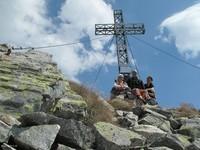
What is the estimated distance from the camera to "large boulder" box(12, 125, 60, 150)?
9.23 meters

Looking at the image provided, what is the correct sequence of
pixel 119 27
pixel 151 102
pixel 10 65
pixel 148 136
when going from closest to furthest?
pixel 148 136 < pixel 10 65 < pixel 151 102 < pixel 119 27

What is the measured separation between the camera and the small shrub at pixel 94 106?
12.7m

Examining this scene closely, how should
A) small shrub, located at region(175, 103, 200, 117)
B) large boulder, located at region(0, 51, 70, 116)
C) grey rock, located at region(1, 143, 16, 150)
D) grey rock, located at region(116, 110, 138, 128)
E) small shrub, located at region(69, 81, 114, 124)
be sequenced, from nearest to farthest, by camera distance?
grey rock, located at region(1, 143, 16, 150) < large boulder, located at region(0, 51, 70, 116) < small shrub, located at region(69, 81, 114, 124) < grey rock, located at region(116, 110, 138, 128) < small shrub, located at region(175, 103, 200, 117)

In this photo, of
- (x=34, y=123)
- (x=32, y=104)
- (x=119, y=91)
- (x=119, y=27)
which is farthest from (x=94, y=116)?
(x=119, y=27)

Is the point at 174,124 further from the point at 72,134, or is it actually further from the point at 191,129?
the point at 72,134

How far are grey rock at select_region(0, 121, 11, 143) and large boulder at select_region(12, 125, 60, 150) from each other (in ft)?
0.36

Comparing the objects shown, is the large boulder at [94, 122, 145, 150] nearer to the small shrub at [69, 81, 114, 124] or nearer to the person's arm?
the small shrub at [69, 81, 114, 124]

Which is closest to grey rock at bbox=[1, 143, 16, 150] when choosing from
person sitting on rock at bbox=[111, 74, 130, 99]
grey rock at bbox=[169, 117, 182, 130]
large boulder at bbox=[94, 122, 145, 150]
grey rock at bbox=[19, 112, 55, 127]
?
grey rock at bbox=[19, 112, 55, 127]

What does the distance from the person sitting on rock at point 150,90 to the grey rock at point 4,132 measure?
10.6 meters

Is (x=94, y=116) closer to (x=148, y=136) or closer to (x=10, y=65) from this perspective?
(x=148, y=136)

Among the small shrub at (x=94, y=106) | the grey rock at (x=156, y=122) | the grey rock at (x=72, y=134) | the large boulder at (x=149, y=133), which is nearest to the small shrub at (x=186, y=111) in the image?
the grey rock at (x=156, y=122)

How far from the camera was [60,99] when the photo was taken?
495 inches

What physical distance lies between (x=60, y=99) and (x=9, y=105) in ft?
5.89

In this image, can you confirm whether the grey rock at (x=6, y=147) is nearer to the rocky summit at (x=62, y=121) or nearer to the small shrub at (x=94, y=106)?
the rocky summit at (x=62, y=121)
